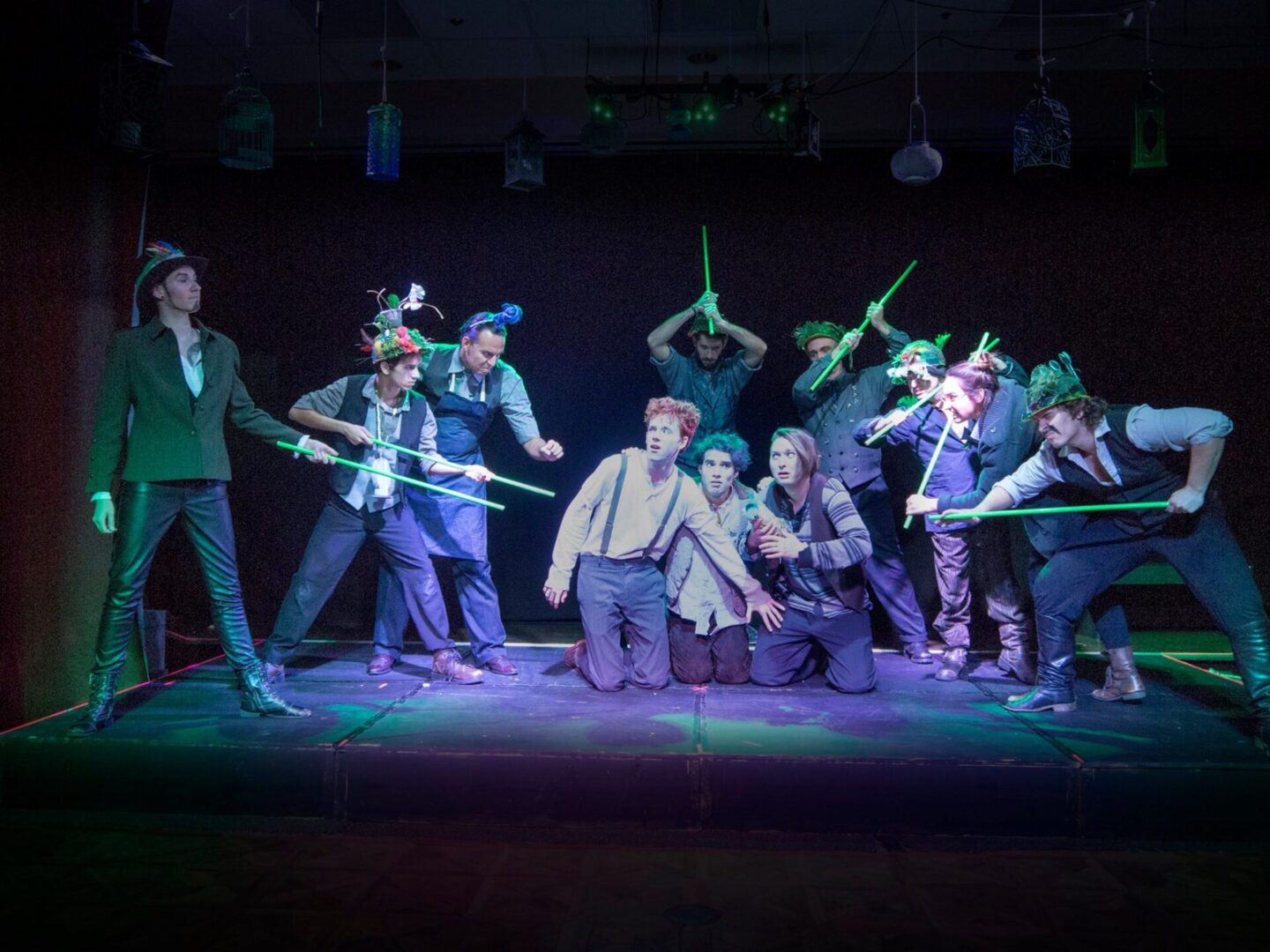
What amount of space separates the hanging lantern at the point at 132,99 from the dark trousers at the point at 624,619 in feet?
8.96

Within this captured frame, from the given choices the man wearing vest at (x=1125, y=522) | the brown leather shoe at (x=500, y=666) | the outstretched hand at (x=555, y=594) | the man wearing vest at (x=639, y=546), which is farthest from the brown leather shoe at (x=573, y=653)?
the man wearing vest at (x=1125, y=522)

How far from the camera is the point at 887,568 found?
5.30 m

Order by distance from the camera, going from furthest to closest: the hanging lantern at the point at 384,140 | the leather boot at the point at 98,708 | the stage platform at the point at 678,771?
1. the hanging lantern at the point at 384,140
2. the leather boot at the point at 98,708
3. the stage platform at the point at 678,771

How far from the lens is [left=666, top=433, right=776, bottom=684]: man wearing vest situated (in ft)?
15.6

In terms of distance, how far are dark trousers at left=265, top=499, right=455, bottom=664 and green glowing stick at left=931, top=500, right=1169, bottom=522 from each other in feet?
7.76

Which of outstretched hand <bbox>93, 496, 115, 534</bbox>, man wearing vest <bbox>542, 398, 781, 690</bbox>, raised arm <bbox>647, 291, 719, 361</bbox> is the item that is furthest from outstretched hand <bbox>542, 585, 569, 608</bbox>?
outstretched hand <bbox>93, 496, 115, 534</bbox>

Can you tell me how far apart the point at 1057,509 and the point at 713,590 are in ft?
5.17

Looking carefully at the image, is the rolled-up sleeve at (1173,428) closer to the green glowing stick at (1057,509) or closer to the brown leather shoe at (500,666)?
the green glowing stick at (1057,509)

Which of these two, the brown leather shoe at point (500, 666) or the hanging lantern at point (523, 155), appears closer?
the brown leather shoe at point (500, 666)

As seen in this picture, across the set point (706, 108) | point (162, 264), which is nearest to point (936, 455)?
point (706, 108)

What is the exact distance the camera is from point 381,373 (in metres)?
4.70

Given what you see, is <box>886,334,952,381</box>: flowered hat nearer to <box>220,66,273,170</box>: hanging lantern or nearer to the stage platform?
the stage platform

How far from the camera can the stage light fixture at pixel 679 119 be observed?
5.40m

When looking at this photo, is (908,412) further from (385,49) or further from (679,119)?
(385,49)
